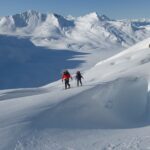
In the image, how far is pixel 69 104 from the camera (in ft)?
94.4

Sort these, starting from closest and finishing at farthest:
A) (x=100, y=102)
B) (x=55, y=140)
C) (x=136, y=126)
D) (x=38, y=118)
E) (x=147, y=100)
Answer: (x=55, y=140) < (x=38, y=118) < (x=136, y=126) < (x=100, y=102) < (x=147, y=100)

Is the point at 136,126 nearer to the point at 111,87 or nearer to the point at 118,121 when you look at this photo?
the point at 118,121

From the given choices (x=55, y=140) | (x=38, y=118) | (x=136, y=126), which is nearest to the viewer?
(x=55, y=140)

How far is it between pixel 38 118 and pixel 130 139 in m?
6.40

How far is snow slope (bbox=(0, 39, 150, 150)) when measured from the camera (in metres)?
22.2

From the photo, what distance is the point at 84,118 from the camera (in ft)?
90.2

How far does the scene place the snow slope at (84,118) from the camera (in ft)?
72.9

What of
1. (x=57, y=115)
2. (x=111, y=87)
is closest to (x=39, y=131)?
(x=57, y=115)

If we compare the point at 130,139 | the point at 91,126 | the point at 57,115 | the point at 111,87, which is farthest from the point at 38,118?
the point at 111,87

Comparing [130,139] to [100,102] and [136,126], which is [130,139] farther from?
[100,102]

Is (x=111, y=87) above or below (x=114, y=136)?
above

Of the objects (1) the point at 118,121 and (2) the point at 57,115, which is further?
(1) the point at 118,121

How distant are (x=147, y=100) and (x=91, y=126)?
9.24 meters

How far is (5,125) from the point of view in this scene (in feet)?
78.2
